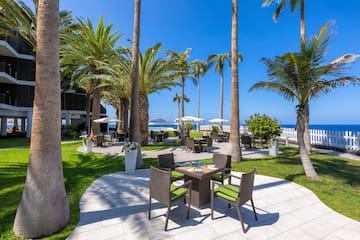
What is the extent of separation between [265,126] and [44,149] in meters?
11.2

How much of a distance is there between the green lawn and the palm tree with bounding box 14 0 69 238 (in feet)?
1.09

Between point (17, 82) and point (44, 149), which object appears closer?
point (44, 149)

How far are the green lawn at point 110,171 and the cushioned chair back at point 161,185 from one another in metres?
1.55

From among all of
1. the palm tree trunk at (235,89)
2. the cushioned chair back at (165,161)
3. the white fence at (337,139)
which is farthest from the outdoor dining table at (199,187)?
the white fence at (337,139)

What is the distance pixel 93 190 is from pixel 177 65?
1052 centimetres

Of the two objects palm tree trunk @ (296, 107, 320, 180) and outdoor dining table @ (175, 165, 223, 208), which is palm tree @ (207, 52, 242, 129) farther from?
outdoor dining table @ (175, 165, 223, 208)

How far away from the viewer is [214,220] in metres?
3.44

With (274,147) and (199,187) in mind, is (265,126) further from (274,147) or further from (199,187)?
(199,187)

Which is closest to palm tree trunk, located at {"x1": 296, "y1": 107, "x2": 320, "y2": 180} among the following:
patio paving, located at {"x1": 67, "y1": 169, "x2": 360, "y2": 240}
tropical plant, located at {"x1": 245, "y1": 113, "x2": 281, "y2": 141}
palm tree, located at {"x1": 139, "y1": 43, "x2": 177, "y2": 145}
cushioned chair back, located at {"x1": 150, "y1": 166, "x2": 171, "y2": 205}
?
patio paving, located at {"x1": 67, "y1": 169, "x2": 360, "y2": 240}

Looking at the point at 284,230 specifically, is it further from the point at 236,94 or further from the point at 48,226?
the point at 236,94

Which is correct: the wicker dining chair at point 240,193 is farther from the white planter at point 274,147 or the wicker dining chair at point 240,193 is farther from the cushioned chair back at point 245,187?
the white planter at point 274,147

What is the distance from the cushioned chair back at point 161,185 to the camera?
10.5 ft

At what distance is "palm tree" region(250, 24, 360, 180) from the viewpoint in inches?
219

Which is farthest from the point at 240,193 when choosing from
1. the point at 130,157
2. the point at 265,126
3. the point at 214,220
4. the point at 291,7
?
the point at 291,7
